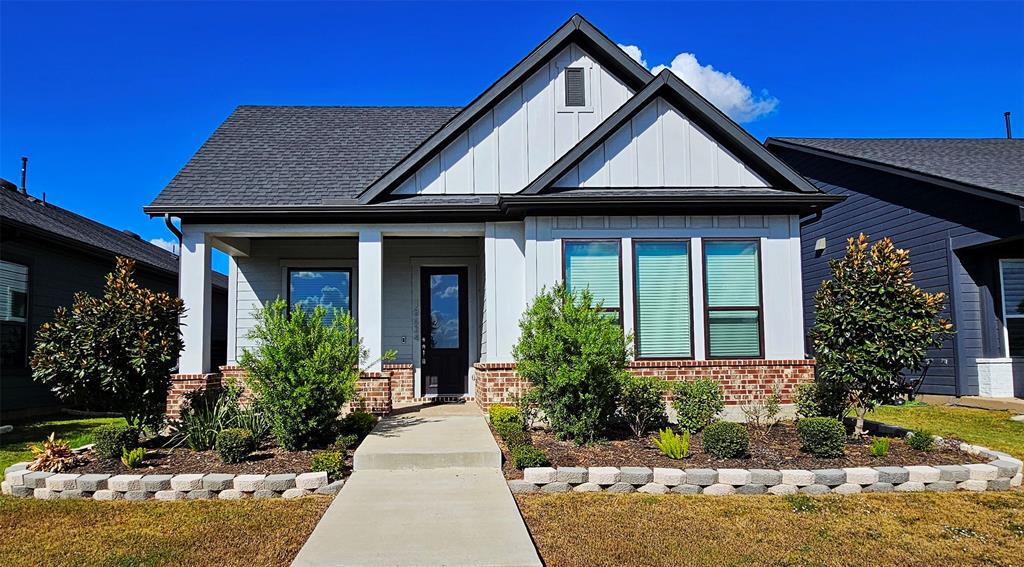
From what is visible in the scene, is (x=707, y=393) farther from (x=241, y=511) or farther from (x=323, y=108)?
(x=323, y=108)

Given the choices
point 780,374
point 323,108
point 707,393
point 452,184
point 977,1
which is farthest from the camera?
point 323,108

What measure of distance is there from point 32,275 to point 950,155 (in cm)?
1918

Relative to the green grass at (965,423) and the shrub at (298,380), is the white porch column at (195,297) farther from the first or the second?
the green grass at (965,423)

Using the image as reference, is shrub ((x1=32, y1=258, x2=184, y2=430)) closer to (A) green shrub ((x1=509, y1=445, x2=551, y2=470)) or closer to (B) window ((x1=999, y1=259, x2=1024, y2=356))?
(A) green shrub ((x1=509, y1=445, x2=551, y2=470))

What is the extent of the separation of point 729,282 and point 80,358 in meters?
8.60

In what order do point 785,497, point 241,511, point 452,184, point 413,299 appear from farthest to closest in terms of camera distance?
point 413,299 → point 452,184 → point 785,497 → point 241,511

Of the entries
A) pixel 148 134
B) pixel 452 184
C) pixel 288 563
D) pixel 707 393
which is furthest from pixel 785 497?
pixel 148 134

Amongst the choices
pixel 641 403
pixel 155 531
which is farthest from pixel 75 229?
pixel 641 403

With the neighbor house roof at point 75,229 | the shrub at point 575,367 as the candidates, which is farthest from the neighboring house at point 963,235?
the neighbor house roof at point 75,229

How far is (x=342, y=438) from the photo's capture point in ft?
23.5

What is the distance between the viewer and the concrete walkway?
4246 mm

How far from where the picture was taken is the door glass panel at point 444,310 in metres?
11.9

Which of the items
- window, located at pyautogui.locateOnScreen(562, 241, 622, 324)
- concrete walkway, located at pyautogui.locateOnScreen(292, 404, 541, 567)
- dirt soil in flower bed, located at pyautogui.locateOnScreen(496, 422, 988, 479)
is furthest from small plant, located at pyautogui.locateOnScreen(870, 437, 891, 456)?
concrete walkway, located at pyautogui.locateOnScreen(292, 404, 541, 567)

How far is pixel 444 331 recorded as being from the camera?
1195cm
